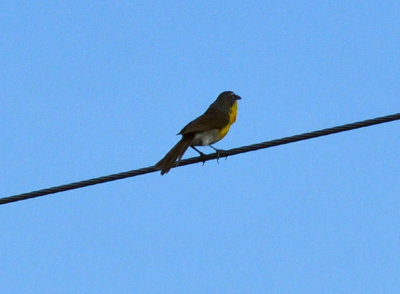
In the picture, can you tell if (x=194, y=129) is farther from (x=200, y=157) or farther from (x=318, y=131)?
(x=318, y=131)

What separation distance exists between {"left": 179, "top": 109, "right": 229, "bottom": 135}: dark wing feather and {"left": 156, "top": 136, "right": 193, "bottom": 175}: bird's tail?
12 cm

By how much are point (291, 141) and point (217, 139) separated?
316 cm

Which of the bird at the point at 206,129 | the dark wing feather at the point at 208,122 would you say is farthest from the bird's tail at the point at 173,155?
the dark wing feather at the point at 208,122

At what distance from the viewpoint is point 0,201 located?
801 cm

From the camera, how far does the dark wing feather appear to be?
34.5ft

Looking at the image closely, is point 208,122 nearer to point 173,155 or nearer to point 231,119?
point 231,119

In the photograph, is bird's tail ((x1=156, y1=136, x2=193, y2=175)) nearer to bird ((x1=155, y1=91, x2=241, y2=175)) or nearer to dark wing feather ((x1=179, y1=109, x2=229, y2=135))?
bird ((x1=155, y1=91, x2=241, y2=175))

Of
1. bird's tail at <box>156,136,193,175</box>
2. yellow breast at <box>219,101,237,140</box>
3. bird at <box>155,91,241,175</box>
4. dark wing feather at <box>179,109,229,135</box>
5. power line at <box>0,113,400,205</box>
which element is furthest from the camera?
yellow breast at <box>219,101,237,140</box>

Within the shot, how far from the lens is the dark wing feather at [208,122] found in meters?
10.5

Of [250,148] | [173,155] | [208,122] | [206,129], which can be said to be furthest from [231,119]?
[250,148]

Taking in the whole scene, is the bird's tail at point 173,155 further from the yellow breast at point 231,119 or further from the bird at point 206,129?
the yellow breast at point 231,119

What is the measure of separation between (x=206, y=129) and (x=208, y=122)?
269mm

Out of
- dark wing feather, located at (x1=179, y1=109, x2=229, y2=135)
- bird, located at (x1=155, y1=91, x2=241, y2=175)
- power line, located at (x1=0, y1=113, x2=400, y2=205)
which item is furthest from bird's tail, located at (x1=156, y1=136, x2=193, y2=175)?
power line, located at (x1=0, y1=113, x2=400, y2=205)

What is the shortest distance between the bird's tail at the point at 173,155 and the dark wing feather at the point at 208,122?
12 cm
